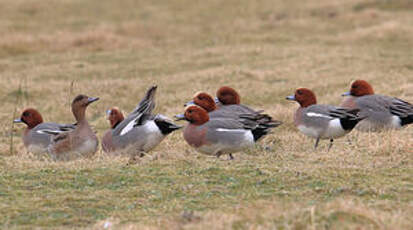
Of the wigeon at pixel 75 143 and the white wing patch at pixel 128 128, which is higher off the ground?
the white wing patch at pixel 128 128

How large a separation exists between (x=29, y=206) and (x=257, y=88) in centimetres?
811

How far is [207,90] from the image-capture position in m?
13.2

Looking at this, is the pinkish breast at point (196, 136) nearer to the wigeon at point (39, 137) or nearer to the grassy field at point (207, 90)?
the grassy field at point (207, 90)

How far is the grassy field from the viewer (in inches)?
211

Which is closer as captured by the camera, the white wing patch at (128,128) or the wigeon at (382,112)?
the white wing patch at (128,128)

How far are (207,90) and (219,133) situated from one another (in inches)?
228

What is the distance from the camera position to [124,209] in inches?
218

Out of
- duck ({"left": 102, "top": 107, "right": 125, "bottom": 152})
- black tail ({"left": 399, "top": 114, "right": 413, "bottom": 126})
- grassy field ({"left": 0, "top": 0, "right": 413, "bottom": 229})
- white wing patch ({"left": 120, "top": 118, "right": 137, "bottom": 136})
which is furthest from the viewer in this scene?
black tail ({"left": 399, "top": 114, "right": 413, "bottom": 126})

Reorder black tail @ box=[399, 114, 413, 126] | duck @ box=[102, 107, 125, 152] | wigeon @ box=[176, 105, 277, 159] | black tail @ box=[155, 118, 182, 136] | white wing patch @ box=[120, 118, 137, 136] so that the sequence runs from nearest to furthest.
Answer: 1. wigeon @ box=[176, 105, 277, 159]
2. black tail @ box=[155, 118, 182, 136]
3. white wing patch @ box=[120, 118, 137, 136]
4. duck @ box=[102, 107, 125, 152]
5. black tail @ box=[399, 114, 413, 126]

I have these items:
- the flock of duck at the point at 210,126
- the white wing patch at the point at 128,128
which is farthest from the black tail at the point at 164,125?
the white wing patch at the point at 128,128

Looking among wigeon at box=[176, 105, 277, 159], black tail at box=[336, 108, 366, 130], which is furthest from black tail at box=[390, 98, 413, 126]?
wigeon at box=[176, 105, 277, 159]

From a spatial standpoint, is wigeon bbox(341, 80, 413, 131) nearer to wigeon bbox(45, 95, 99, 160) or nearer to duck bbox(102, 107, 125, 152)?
duck bbox(102, 107, 125, 152)

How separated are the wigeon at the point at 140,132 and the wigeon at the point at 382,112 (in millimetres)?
2446

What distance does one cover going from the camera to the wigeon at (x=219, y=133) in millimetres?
7422
